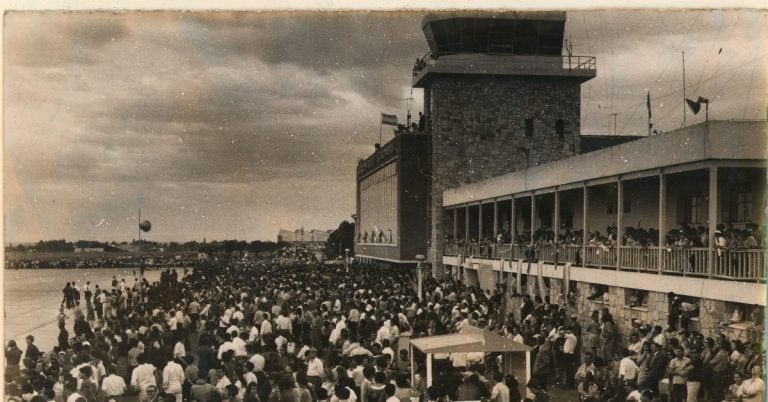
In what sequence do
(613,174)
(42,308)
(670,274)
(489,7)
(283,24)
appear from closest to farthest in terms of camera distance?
(489,7), (283,24), (670,274), (613,174), (42,308)

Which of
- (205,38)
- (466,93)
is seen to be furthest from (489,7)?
(466,93)

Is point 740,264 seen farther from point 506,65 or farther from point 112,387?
point 506,65

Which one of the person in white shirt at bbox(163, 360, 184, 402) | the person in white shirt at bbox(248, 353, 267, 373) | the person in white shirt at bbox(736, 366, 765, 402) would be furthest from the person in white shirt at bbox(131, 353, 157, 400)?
the person in white shirt at bbox(736, 366, 765, 402)

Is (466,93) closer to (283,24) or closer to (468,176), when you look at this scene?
(468,176)

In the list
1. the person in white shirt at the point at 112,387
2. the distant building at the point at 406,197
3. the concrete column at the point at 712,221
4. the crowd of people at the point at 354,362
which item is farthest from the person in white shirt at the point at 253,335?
the distant building at the point at 406,197

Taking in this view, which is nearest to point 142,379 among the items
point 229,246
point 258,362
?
point 258,362

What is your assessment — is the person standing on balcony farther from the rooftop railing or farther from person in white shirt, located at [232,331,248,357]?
the rooftop railing

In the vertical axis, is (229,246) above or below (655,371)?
above
